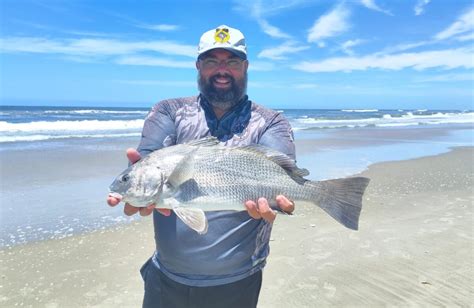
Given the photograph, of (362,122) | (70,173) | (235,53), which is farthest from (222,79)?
(362,122)

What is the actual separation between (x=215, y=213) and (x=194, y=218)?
307mm

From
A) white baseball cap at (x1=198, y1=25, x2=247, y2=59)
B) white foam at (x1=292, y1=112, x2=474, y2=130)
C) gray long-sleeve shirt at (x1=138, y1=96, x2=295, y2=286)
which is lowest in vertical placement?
white foam at (x1=292, y1=112, x2=474, y2=130)

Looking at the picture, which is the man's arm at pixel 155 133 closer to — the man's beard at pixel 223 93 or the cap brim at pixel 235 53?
the man's beard at pixel 223 93

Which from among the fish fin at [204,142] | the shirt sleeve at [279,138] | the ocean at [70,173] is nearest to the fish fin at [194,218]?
the fish fin at [204,142]

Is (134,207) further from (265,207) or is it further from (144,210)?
(265,207)

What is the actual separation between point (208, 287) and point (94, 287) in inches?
111

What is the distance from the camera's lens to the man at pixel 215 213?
283 cm

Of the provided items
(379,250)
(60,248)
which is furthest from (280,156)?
(60,248)

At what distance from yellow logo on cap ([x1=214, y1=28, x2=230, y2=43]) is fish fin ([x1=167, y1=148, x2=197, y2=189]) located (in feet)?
2.97

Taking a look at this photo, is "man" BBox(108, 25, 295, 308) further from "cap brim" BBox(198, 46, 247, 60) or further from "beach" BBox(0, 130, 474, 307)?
"beach" BBox(0, 130, 474, 307)

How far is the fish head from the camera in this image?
2.68 metres

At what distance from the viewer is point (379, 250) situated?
6.09m

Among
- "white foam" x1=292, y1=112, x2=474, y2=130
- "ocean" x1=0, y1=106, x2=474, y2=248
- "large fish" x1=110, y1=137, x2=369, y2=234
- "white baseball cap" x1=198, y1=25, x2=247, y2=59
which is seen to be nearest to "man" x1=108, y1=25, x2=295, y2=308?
"white baseball cap" x1=198, y1=25, x2=247, y2=59

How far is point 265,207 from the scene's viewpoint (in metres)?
2.61
